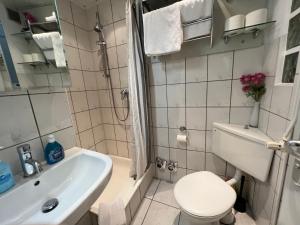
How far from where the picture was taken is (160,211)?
1.39m

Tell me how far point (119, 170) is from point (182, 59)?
5.08ft

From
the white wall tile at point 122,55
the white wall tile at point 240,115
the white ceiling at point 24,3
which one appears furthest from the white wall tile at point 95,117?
the white wall tile at point 240,115

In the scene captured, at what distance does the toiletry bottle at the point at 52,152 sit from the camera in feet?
2.82

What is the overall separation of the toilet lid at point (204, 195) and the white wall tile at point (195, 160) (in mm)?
275

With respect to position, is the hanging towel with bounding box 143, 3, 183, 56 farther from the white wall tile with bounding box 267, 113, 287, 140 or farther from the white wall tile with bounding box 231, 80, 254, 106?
the white wall tile with bounding box 267, 113, 287, 140

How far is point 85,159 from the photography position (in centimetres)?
95

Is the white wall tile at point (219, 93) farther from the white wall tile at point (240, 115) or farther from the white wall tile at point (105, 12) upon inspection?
the white wall tile at point (105, 12)

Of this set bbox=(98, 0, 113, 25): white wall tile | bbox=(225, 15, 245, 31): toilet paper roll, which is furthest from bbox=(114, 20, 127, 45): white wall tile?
bbox=(225, 15, 245, 31): toilet paper roll

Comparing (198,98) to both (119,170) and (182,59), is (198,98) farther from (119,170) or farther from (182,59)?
(119,170)

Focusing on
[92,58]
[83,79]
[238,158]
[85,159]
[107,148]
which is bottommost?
[107,148]

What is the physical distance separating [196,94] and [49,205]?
1.32m

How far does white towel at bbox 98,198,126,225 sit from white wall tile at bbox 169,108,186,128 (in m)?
0.89

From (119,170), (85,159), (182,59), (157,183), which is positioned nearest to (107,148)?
(119,170)

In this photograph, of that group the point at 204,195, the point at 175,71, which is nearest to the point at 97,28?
the point at 175,71
